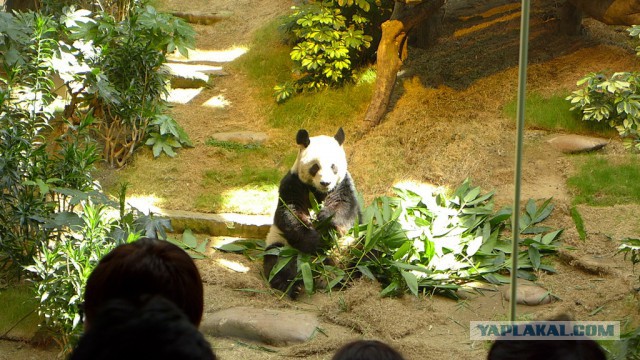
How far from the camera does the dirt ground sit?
197 inches

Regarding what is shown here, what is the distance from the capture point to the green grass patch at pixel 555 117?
7.34 metres

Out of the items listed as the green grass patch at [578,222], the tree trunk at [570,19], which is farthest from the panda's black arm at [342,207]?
the tree trunk at [570,19]

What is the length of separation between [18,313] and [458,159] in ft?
14.0

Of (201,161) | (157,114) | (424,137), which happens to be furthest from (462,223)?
(157,114)

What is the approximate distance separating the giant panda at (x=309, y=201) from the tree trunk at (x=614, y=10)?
11.8ft

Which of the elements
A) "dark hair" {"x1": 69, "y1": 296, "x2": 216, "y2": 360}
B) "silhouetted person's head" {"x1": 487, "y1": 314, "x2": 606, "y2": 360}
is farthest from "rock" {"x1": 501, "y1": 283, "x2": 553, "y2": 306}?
"dark hair" {"x1": 69, "y1": 296, "x2": 216, "y2": 360}

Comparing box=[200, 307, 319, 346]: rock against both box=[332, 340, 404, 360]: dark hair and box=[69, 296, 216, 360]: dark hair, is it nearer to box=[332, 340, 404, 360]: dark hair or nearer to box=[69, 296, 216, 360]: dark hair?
box=[332, 340, 404, 360]: dark hair

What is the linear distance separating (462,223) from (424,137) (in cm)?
151

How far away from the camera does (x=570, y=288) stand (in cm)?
549

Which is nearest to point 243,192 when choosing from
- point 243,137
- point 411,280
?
point 243,137

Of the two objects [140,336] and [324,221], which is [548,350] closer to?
[140,336]

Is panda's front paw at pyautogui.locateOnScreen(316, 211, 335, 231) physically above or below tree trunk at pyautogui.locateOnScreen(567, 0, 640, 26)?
below

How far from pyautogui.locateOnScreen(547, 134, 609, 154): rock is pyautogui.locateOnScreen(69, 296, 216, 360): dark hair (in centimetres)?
626

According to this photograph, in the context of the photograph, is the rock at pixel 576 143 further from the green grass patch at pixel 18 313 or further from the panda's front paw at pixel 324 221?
the green grass patch at pixel 18 313
